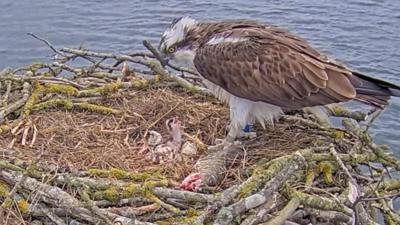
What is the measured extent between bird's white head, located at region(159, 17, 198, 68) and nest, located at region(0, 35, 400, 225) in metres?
0.10

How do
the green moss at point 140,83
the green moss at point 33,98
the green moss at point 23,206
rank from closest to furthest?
the green moss at point 23,206 < the green moss at point 33,98 < the green moss at point 140,83

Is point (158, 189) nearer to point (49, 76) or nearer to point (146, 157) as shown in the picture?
point (146, 157)

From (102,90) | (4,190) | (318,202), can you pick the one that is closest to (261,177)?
(318,202)

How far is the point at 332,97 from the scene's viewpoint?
5137 mm

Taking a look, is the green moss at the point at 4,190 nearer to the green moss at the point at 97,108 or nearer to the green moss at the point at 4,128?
the green moss at the point at 4,128

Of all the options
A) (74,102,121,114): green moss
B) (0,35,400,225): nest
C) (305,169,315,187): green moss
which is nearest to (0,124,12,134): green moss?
(0,35,400,225): nest

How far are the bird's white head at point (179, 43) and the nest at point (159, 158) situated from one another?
10 centimetres

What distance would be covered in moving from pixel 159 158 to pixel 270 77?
35.0 inches

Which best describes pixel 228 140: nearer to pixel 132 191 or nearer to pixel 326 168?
pixel 326 168

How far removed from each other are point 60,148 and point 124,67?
1294 mm

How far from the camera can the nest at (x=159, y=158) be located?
4359mm

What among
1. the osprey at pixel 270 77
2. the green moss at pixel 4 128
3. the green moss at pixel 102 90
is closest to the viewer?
the osprey at pixel 270 77

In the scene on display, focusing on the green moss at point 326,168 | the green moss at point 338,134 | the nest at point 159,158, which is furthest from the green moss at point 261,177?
the green moss at point 338,134

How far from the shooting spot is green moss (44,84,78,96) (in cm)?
579
